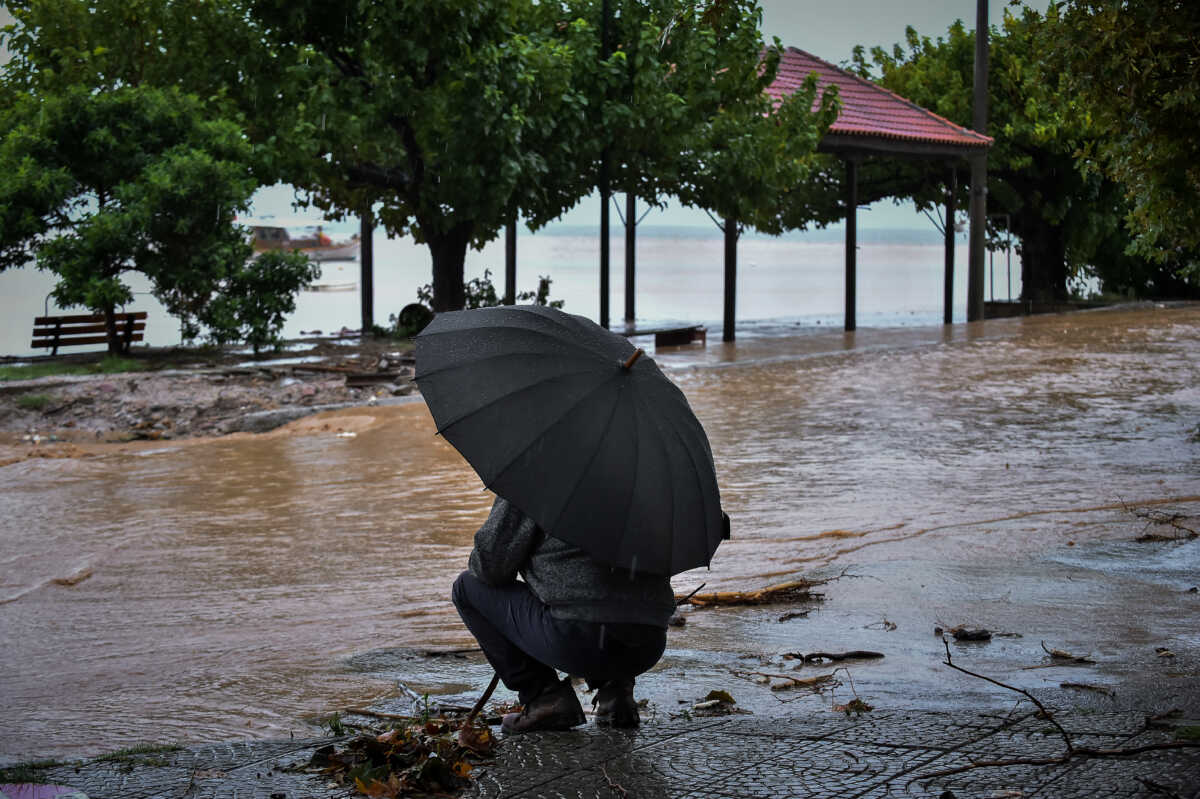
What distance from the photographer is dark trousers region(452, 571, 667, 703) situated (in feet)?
12.5

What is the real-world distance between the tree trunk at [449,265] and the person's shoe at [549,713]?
15.8 metres

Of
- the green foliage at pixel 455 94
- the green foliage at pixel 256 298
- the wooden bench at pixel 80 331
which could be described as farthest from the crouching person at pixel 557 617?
the wooden bench at pixel 80 331

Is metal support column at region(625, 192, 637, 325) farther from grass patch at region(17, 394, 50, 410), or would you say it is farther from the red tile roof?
Result: grass patch at region(17, 394, 50, 410)

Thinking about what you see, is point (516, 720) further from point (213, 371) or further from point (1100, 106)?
point (213, 371)

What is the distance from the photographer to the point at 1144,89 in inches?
308

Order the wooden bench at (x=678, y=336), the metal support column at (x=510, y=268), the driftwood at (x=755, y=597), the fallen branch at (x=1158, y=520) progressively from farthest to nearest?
the metal support column at (x=510, y=268) → the wooden bench at (x=678, y=336) → the fallen branch at (x=1158, y=520) → the driftwood at (x=755, y=597)

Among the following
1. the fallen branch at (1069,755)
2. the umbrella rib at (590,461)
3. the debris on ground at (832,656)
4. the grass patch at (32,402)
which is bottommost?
the debris on ground at (832,656)

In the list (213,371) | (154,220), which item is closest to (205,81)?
(154,220)

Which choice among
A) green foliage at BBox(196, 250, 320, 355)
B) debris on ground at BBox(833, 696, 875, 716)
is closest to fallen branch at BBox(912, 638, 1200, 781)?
debris on ground at BBox(833, 696, 875, 716)

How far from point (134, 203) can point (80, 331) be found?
12.1 ft

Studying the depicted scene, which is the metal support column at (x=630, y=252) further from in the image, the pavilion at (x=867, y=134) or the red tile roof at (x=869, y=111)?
the red tile roof at (x=869, y=111)

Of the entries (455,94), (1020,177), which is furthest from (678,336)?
(1020,177)

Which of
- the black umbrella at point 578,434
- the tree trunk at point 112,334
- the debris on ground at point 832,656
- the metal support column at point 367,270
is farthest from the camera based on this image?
the metal support column at point 367,270

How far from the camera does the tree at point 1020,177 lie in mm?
28109
